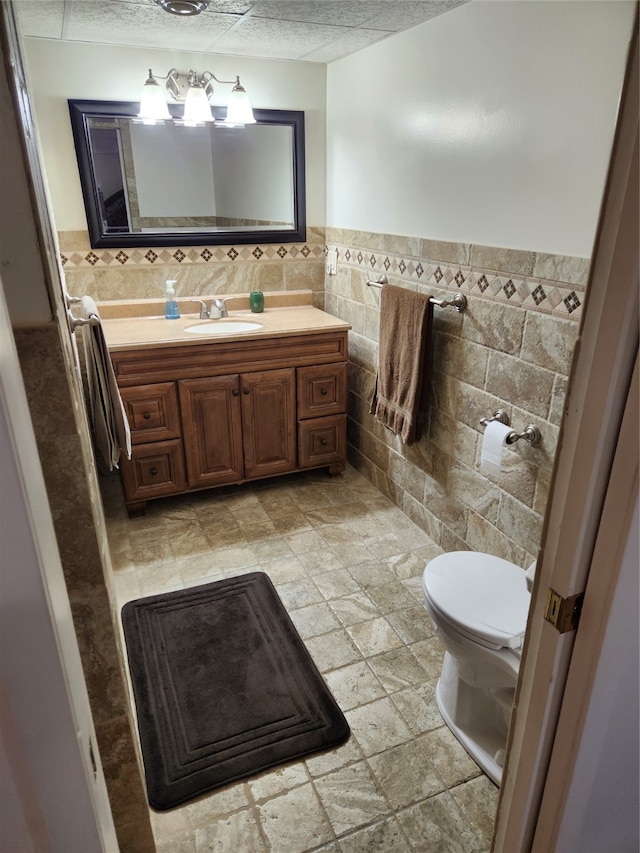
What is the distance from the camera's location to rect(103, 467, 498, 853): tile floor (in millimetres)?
1540

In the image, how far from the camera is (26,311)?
87 cm

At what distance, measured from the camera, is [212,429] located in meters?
2.95

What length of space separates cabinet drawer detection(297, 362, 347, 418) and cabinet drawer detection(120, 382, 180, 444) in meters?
0.66

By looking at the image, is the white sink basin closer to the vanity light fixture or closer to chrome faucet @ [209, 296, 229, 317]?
chrome faucet @ [209, 296, 229, 317]

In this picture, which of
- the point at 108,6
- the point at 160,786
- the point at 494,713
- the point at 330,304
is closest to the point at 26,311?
the point at 160,786

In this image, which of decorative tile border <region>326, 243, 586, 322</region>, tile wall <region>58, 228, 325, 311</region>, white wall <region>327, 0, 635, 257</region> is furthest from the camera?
tile wall <region>58, 228, 325, 311</region>

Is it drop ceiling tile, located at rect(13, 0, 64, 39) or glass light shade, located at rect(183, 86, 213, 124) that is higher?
drop ceiling tile, located at rect(13, 0, 64, 39)

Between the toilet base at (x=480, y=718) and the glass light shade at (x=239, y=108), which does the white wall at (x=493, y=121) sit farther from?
the toilet base at (x=480, y=718)

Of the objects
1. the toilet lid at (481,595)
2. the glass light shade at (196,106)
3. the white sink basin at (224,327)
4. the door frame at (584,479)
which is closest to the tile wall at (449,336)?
the white sink basin at (224,327)

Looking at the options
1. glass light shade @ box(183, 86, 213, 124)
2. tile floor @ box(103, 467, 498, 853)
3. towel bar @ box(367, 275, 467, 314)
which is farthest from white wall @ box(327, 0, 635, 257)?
tile floor @ box(103, 467, 498, 853)

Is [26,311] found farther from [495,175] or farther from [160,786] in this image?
[495,175]

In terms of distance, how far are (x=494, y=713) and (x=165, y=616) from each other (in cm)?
127

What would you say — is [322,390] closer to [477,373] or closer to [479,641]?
[477,373]

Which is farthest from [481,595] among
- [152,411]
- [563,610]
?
[152,411]
